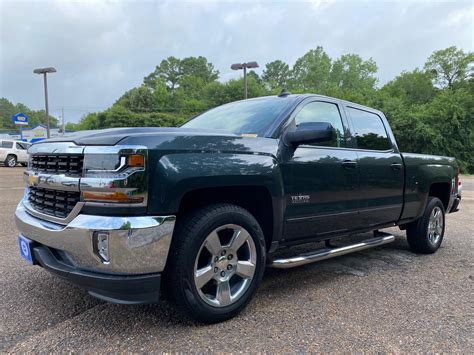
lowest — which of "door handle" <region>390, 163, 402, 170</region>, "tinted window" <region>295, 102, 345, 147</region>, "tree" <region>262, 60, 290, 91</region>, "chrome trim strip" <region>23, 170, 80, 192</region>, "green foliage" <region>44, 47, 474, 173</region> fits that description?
"door handle" <region>390, 163, 402, 170</region>

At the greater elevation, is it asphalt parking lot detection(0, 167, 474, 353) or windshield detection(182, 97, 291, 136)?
windshield detection(182, 97, 291, 136)

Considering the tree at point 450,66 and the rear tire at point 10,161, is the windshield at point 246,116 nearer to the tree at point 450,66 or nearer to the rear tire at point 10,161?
the rear tire at point 10,161

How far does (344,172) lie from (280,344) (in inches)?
72.3

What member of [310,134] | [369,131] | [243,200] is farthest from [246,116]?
[369,131]

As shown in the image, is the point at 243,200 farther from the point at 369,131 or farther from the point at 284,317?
the point at 369,131

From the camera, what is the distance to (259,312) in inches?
120

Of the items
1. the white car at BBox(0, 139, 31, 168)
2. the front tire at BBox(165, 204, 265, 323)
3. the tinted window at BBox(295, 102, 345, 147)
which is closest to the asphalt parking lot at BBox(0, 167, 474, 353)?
the front tire at BBox(165, 204, 265, 323)

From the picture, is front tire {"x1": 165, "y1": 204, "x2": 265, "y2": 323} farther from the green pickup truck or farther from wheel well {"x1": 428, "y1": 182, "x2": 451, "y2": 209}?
wheel well {"x1": 428, "y1": 182, "x2": 451, "y2": 209}

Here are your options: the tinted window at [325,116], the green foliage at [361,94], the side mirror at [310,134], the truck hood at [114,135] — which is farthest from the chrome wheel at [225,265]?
the green foliage at [361,94]

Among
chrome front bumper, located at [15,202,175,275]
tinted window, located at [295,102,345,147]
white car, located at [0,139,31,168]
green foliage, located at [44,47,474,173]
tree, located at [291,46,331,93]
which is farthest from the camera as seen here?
tree, located at [291,46,331,93]

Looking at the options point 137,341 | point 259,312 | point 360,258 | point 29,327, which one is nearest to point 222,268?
point 259,312

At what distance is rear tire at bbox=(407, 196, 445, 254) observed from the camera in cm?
499

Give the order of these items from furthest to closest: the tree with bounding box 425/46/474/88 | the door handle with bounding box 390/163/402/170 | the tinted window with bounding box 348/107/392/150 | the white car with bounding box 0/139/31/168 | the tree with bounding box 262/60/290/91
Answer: the tree with bounding box 262/60/290/91, the tree with bounding box 425/46/474/88, the white car with bounding box 0/139/31/168, the door handle with bounding box 390/163/402/170, the tinted window with bounding box 348/107/392/150

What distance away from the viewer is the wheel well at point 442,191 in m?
5.43
